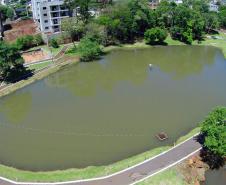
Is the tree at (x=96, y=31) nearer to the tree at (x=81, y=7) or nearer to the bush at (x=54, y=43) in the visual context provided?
the tree at (x=81, y=7)

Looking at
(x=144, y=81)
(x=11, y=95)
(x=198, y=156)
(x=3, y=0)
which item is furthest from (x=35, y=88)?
(x=3, y=0)

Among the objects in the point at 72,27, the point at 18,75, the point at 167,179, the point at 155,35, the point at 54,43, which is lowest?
the point at 167,179

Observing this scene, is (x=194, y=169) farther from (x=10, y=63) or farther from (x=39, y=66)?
(x=39, y=66)

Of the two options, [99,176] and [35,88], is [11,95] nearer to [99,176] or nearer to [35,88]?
[35,88]

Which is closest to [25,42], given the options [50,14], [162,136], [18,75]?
[50,14]

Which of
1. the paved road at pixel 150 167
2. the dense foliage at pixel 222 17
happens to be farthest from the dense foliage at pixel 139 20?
the paved road at pixel 150 167

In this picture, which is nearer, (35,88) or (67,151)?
(67,151)
